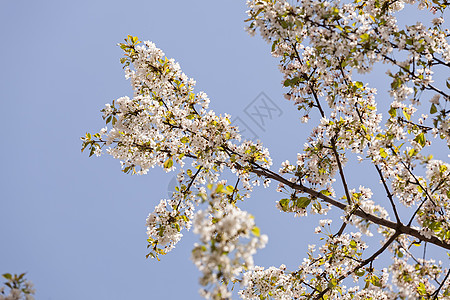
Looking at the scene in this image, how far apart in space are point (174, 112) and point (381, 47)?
10.4 ft

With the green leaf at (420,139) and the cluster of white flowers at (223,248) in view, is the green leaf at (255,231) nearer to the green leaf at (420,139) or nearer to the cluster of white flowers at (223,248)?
the cluster of white flowers at (223,248)

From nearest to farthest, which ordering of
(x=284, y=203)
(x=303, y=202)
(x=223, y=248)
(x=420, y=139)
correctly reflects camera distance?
(x=223, y=248), (x=420, y=139), (x=303, y=202), (x=284, y=203)

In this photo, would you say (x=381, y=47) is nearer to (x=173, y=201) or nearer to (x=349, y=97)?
(x=349, y=97)

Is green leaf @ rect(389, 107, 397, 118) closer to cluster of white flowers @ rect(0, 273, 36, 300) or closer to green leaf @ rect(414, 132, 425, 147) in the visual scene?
green leaf @ rect(414, 132, 425, 147)

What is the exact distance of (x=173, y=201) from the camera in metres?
6.00

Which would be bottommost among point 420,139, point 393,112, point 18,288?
point 18,288

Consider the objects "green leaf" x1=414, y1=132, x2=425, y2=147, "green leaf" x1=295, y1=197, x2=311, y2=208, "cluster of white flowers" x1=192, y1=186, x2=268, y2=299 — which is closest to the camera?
"cluster of white flowers" x1=192, y1=186, x2=268, y2=299

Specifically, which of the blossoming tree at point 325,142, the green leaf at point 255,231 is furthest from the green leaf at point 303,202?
the green leaf at point 255,231

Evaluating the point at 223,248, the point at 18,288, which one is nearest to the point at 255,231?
the point at 223,248

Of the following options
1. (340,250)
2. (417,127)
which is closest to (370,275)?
(340,250)

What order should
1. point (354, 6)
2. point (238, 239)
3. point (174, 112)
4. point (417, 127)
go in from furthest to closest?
point (174, 112), point (354, 6), point (417, 127), point (238, 239)

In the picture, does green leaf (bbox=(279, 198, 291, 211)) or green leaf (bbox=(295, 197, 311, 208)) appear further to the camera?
green leaf (bbox=(279, 198, 291, 211))

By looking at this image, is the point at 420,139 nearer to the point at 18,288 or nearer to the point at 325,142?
the point at 325,142

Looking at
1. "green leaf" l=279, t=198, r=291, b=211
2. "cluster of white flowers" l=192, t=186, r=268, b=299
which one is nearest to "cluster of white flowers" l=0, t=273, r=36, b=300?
"cluster of white flowers" l=192, t=186, r=268, b=299
